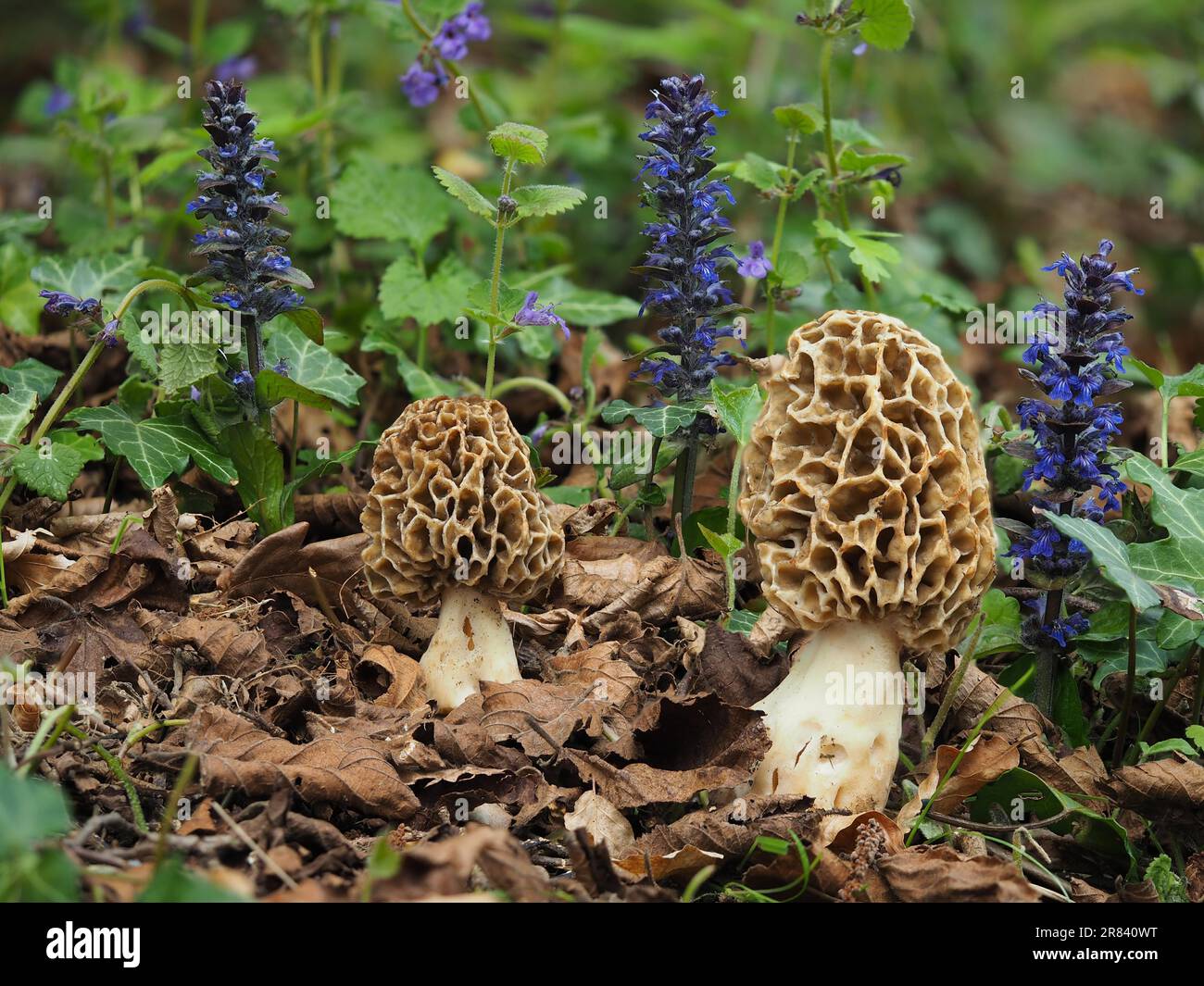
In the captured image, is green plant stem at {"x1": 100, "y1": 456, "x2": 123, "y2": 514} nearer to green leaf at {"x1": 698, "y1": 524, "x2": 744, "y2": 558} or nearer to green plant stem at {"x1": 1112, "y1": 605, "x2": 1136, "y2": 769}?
green leaf at {"x1": 698, "y1": 524, "x2": 744, "y2": 558}

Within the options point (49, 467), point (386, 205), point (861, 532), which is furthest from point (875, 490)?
point (386, 205)

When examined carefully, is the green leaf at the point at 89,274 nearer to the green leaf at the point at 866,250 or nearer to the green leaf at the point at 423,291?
Result: the green leaf at the point at 423,291

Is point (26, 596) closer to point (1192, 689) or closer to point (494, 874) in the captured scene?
point (494, 874)

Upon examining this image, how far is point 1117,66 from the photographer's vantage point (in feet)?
52.1

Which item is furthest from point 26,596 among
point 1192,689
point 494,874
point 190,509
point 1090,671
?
point 1192,689

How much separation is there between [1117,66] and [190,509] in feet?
47.4

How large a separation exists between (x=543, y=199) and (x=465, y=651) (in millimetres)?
1747

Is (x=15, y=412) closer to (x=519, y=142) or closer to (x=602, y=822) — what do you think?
(x=519, y=142)

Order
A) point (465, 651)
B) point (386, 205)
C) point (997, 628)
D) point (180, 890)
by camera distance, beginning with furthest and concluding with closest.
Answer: point (386, 205), point (997, 628), point (465, 651), point (180, 890)

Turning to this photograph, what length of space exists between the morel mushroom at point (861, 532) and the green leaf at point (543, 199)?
107cm

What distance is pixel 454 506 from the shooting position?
14.4ft

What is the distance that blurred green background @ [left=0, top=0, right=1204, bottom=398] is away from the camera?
22.5 ft

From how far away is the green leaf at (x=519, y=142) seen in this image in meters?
4.60

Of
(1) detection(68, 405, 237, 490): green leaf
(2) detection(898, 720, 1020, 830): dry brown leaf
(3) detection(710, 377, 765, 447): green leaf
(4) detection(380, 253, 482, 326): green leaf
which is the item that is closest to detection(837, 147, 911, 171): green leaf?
(3) detection(710, 377, 765, 447): green leaf
